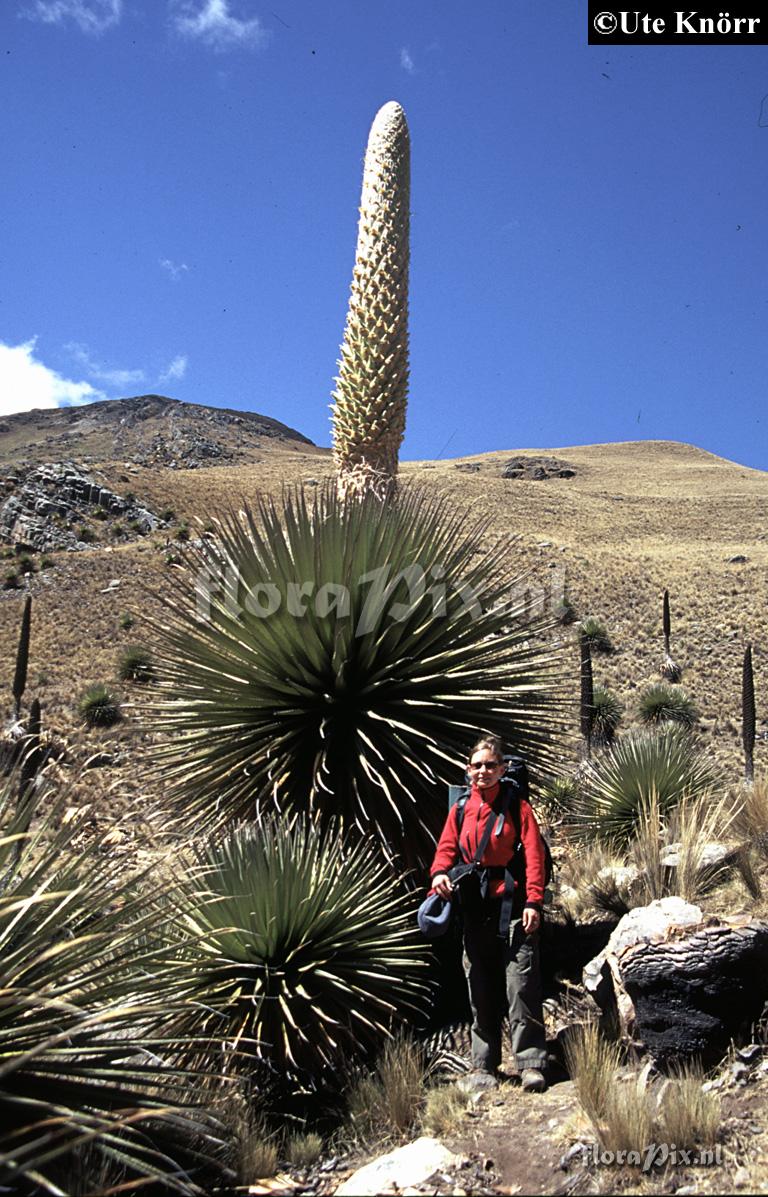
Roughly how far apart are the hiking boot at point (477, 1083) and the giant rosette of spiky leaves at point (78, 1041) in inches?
49.4

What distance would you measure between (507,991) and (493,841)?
0.73 meters

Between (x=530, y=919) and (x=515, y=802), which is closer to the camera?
(x=530, y=919)

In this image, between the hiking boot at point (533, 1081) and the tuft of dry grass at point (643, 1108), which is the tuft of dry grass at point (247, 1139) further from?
the tuft of dry grass at point (643, 1108)

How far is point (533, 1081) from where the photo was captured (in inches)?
158

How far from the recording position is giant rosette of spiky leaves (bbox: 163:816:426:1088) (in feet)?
14.6

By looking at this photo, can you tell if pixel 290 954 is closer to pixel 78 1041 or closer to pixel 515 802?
pixel 515 802

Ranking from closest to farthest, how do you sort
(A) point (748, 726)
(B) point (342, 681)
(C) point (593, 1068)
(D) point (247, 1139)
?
(D) point (247, 1139) < (C) point (593, 1068) < (B) point (342, 681) < (A) point (748, 726)

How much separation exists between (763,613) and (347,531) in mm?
33293

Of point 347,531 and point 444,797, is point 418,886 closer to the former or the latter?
point 444,797

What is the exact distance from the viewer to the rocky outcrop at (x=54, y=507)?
4431 centimetres

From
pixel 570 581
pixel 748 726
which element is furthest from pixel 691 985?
pixel 570 581

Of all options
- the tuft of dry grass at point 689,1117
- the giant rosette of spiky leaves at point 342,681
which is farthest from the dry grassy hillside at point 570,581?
the tuft of dry grass at point 689,1117

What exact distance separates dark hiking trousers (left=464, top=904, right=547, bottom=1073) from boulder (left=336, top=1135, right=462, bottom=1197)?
84 centimetres

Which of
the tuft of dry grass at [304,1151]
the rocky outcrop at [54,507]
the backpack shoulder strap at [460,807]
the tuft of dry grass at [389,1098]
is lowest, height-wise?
the tuft of dry grass at [304,1151]
